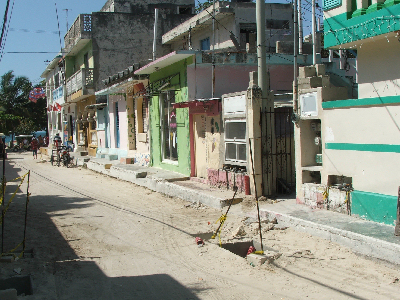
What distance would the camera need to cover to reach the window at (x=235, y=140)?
11.5 metres

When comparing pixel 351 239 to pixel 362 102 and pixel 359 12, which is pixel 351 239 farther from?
pixel 359 12

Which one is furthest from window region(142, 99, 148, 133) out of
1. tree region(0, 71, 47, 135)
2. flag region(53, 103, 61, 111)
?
tree region(0, 71, 47, 135)

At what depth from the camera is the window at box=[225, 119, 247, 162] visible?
11.5 metres

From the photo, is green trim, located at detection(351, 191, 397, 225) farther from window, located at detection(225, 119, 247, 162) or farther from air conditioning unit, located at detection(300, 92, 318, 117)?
window, located at detection(225, 119, 247, 162)

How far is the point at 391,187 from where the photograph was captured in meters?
7.41

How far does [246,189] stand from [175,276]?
528cm

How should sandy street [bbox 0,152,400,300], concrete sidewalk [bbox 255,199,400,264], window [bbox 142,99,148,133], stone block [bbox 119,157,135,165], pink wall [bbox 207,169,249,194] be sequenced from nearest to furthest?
sandy street [bbox 0,152,400,300] → concrete sidewalk [bbox 255,199,400,264] → pink wall [bbox 207,169,249,194] → window [bbox 142,99,148,133] → stone block [bbox 119,157,135,165]

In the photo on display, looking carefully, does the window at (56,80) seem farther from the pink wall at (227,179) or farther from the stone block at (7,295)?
the stone block at (7,295)

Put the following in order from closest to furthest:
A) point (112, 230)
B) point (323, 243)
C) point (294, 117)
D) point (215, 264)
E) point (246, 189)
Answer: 1. point (215, 264)
2. point (323, 243)
3. point (112, 230)
4. point (294, 117)
5. point (246, 189)

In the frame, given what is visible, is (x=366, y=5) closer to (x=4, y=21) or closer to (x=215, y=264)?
(x=215, y=264)

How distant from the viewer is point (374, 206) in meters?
7.62

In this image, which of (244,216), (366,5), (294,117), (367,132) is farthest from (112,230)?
(366,5)

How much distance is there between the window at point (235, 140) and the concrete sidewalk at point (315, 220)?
3.30 ft

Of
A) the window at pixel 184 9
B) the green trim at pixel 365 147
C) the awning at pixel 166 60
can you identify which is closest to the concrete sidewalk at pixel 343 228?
the green trim at pixel 365 147
